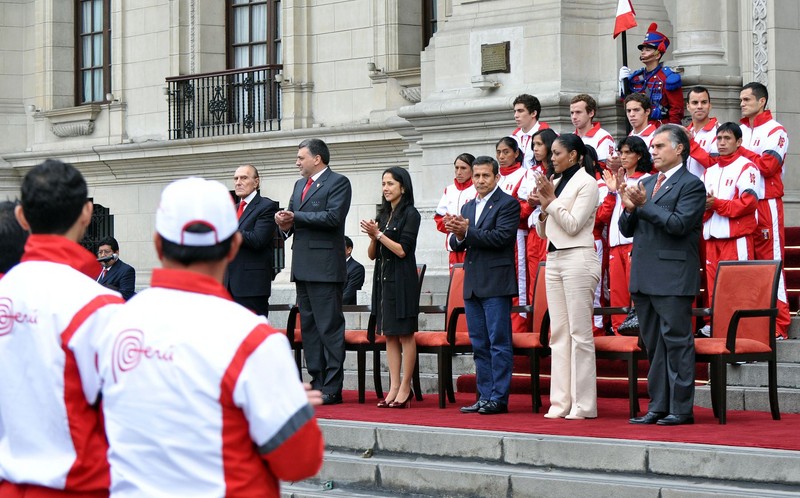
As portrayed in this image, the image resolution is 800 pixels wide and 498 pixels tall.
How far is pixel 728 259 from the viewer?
10695 mm

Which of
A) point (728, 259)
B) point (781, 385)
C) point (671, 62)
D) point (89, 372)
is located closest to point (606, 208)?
point (728, 259)

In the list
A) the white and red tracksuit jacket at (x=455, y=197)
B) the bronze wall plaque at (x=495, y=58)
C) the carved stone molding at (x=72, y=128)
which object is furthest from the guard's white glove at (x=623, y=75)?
the carved stone molding at (x=72, y=128)

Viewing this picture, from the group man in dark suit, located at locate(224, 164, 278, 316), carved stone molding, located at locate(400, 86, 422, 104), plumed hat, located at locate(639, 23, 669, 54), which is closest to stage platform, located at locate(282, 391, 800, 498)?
man in dark suit, located at locate(224, 164, 278, 316)

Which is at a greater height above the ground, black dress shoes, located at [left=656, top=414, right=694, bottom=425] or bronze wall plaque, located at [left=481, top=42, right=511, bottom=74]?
bronze wall plaque, located at [left=481, top=42, right=511, bottom=74]

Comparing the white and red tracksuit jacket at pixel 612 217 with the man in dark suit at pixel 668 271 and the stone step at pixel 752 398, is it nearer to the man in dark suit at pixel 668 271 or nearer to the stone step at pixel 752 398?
the stone step at pixel 752 398

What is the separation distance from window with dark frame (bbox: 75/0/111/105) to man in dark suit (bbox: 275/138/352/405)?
12.5m

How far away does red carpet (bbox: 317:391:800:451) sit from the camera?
8203 mm

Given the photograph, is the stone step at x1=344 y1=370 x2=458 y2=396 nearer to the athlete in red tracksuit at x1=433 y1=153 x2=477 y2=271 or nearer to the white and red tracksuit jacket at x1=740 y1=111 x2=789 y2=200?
the athlete in red tracksuit at x1=433 y1=153 x2=477 y2=271

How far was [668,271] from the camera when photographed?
8.88 metres

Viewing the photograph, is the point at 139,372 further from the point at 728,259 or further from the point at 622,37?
the point at 622,37

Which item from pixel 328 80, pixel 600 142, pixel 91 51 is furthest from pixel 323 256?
pixel 91 51

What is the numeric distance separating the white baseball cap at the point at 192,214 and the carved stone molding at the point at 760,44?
1083 cm

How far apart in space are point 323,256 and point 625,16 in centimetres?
400

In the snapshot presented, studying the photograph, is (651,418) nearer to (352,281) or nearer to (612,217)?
(612,217)
